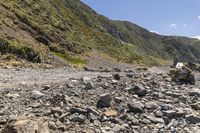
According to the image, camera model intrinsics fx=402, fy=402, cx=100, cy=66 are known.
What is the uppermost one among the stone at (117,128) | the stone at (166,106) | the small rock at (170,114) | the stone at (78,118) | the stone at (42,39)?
the stone at (42,39)

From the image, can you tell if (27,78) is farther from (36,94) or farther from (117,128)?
(117,128)

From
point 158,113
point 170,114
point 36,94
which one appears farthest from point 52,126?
point 36,94

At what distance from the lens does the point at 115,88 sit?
20.9 metres

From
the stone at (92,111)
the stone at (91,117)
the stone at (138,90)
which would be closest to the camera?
the stone at (91,117)

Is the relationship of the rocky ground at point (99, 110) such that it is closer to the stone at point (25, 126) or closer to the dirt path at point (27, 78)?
the stone at point (25, 126)

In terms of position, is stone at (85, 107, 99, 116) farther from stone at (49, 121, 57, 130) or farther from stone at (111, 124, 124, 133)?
stone at (49, 121, 57, 130)

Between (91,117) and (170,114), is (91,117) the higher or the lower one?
the lower one

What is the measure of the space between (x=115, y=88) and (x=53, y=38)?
237 feet

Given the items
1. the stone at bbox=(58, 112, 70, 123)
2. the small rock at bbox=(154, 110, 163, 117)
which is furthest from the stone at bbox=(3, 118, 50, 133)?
the small rock at bbox=(154, 110, 163, 117)

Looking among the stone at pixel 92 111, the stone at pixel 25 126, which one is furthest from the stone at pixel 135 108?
the stone at pixel 25 126

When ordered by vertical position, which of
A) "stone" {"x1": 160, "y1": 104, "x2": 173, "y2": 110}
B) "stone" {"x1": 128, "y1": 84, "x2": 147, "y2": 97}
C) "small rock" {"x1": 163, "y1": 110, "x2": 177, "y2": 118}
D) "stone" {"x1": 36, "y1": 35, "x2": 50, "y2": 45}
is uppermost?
"stone" {"x1": 36, "y1": 35, "x2": 50, "y2": 45}

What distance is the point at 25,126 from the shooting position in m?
11.6

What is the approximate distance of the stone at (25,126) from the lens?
37.7 feet

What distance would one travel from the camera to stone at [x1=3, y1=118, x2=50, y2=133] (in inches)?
452
